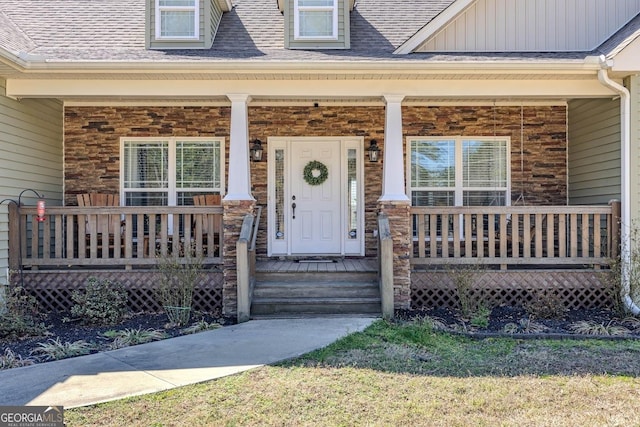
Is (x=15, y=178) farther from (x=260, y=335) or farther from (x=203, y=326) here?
(x=260, y=335)

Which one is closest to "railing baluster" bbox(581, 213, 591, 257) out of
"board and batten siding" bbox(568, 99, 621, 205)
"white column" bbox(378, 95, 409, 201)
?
"board and batten siding" bbox(568, 99, 621, 205)

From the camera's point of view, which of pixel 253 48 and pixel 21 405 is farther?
pixel 253 48

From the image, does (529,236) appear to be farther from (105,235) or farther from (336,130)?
(105,235)

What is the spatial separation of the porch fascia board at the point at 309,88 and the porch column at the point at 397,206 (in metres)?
0.37

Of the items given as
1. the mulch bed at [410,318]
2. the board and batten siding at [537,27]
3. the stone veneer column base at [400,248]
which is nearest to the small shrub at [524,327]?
the mulch bed at [410,318]

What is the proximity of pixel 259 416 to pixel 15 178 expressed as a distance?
5.51 meters

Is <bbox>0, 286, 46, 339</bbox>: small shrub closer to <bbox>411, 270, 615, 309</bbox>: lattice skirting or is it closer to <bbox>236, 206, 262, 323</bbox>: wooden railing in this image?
<bbox>236, 206, 262, 323</bbox>: wooden railing

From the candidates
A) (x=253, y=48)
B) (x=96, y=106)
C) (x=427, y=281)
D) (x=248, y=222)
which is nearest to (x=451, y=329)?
(x=427, y=281)

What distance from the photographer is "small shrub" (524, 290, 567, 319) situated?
6.27 meters

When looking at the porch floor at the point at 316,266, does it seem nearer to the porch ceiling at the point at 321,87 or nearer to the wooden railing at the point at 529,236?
the wooden railing at the point at 529,236

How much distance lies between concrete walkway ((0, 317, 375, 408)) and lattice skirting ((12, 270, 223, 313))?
107 cm

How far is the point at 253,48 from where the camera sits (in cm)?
751

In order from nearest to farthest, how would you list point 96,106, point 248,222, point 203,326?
point 203,326 < point 248,222 < point 96,106

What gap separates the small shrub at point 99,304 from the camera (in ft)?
20.0
